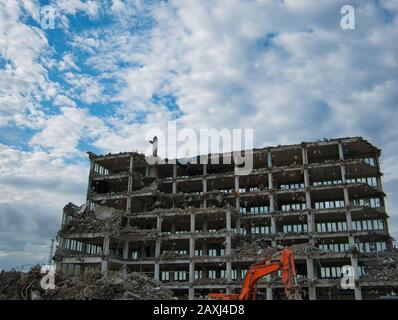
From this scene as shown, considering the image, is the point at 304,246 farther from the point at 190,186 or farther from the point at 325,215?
the point at 190,186

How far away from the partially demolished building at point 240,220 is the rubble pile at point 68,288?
26433 millimetres

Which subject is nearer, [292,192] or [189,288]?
[189,288]

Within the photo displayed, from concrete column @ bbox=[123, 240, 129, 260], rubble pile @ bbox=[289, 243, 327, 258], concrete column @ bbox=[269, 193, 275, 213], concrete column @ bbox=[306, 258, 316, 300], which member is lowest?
concrete column @ bbox=[306, 258, 316, 300]

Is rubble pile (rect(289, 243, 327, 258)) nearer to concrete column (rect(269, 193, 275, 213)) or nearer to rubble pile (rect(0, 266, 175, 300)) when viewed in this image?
concrete column (rect(269, 193, 275, 213))

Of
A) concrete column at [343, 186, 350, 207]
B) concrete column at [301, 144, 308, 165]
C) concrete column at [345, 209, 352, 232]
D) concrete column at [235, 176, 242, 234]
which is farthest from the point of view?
concrete column at [235, 176, 242, 234]

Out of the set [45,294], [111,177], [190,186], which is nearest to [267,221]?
[190,186]

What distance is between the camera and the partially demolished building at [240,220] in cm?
5022

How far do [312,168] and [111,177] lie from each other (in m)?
30.8

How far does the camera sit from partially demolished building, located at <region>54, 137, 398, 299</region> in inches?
1977

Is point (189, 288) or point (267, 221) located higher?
point (267, 221)

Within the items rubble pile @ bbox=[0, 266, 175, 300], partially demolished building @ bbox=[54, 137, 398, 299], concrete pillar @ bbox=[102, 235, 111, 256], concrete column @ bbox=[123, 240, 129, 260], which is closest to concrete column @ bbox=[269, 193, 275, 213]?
partially demolished building @ bbox=[54, 137, 398, 299]

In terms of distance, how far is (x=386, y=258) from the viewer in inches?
1884

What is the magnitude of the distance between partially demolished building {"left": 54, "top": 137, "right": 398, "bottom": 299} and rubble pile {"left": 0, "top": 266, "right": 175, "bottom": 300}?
26.4 metres

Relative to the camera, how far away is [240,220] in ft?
188
